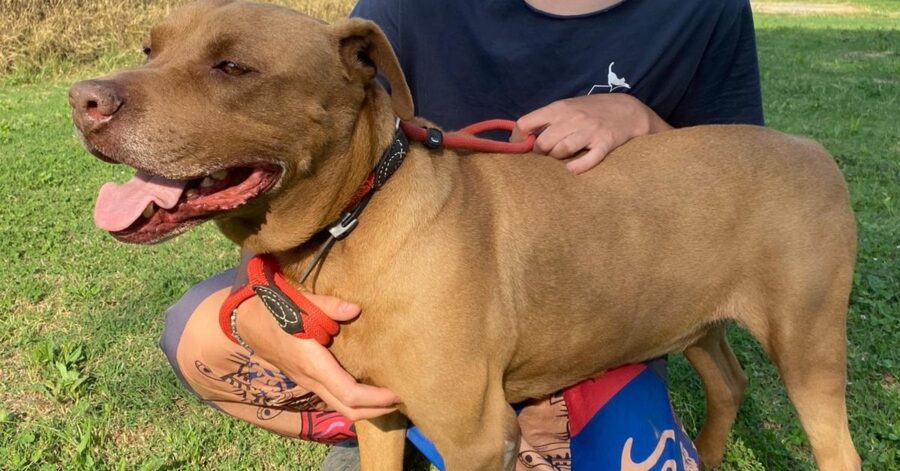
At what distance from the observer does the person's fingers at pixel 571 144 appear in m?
3.12

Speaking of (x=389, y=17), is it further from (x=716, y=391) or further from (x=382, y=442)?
(x=716, y=391)

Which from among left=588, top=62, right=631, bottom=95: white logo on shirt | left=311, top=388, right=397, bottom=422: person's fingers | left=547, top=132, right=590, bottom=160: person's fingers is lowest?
left=311, top=388, right=397, bottom=422: person's fingers

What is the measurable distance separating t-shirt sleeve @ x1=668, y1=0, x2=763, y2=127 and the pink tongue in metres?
2.34

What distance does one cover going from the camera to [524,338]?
2941 mm

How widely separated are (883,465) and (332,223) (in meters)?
2.80

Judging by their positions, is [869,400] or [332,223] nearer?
[332,223]

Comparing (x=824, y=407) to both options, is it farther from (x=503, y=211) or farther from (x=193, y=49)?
(x=193, y=49)

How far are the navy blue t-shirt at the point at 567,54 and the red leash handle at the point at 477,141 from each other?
43 cm

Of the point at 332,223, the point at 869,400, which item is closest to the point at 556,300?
the point at 332,223

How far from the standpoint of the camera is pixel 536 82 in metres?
3.53

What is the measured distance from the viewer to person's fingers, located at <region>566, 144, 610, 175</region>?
3.12 metres

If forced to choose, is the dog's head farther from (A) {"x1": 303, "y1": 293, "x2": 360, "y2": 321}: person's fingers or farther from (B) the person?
(B) the person

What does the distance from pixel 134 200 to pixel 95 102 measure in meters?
0.32

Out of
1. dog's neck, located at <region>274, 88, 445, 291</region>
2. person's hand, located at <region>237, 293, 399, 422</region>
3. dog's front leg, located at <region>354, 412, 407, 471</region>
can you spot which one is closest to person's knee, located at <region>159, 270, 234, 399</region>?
person's hand, located at <region>237, 293, 399, 422</region>
